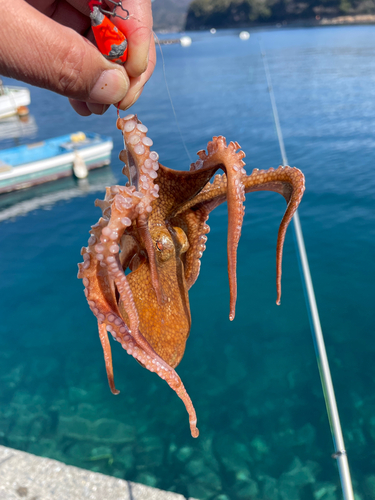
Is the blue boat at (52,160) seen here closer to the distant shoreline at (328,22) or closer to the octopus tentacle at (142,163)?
the octopus tentacle at (142,163)

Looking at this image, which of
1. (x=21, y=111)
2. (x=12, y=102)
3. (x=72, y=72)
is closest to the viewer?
(x=72, y=72)

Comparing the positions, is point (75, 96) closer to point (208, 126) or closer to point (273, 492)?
point (273, 492)

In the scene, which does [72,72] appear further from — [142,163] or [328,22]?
[328,22]

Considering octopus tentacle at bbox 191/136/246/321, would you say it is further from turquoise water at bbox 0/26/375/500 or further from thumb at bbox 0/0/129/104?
turquoise water at bbox 0/26/375/500

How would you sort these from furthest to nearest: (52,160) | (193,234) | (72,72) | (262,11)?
(262,11) < (52,160) < (193,234) < (72,72)

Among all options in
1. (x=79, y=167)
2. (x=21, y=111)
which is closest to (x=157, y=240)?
(x=79, y=167)

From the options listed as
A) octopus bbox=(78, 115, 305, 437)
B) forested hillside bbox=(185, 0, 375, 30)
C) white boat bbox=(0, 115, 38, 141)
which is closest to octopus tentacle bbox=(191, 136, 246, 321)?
octopus bbox=(78, 115, 305, 437)
